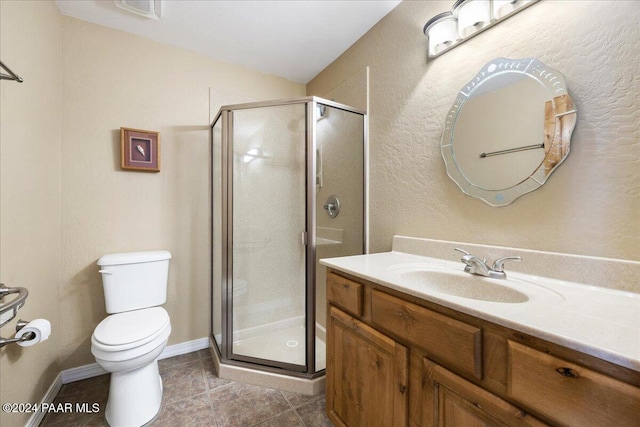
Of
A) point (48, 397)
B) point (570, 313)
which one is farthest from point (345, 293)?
point (48, 397)

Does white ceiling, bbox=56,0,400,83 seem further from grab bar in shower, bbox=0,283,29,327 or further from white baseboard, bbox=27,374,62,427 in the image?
white baseboard, bbox=27,374,62,427

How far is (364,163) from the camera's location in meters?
1.94

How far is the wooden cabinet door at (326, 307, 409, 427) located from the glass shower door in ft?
1.63

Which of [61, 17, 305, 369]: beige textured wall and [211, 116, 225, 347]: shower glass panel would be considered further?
[211, 116, 225, 347]: shower glass panel

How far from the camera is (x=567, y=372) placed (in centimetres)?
55

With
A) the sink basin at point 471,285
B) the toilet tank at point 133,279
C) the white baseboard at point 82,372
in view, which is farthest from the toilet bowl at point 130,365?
the sink basin at point 471,285

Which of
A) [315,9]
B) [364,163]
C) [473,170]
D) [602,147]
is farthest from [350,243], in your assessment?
[315,9]

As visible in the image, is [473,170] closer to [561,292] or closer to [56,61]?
[561,292]

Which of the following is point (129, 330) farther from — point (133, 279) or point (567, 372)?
point (567, 372)

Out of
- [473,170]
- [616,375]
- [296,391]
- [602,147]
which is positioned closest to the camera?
[616,375]

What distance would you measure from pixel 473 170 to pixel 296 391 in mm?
1651

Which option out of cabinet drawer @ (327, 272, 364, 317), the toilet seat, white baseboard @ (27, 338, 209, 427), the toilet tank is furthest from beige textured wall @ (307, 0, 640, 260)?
white baseboard @ (27, 338, 209, 427)

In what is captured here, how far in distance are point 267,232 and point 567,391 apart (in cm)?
167

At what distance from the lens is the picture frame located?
1.84m
